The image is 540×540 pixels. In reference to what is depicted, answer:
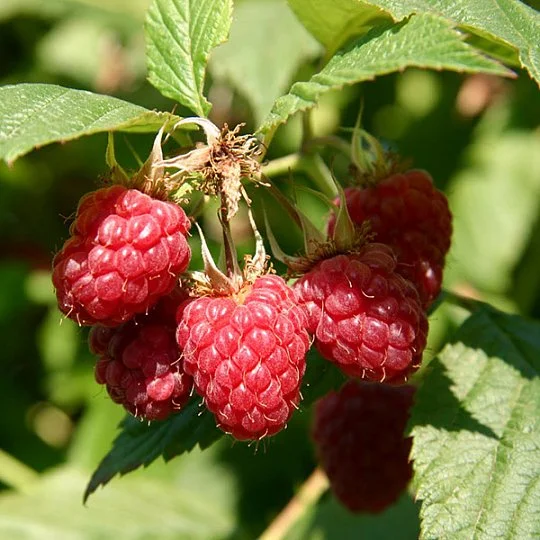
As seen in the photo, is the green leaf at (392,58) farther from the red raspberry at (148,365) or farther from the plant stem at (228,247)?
the red raspberry at (148,365)

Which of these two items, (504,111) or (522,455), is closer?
(522,455)

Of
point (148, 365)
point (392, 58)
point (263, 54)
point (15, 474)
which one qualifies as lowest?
point (15, 474)

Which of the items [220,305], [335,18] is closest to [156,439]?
[220,305]

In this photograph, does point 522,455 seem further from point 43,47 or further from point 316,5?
point 43,47

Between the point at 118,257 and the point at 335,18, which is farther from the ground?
the point at 335,18

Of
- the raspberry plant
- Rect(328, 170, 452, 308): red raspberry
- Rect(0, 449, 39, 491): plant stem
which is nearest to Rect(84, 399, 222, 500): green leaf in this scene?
the raspberry plant

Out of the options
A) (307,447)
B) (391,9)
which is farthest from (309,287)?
(307,447)

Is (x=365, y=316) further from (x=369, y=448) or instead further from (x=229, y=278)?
(x=369, y=448)
